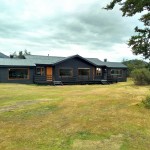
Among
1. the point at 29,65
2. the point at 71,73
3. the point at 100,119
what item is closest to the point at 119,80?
the point at 71,73

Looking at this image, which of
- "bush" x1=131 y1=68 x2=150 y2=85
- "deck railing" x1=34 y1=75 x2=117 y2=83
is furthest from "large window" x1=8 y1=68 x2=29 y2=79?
"bush" x1=131 y1=68 x2=150 y2=85

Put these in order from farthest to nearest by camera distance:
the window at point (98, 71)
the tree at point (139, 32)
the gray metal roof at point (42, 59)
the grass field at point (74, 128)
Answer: the window at point (98, 71) → the gray metal roof at point (42, 59) → the tree at point (139, 32) → the grass field at point (74, 128)

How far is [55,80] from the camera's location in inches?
1389

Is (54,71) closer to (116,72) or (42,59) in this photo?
(42,59)

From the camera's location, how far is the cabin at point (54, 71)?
1276 inches

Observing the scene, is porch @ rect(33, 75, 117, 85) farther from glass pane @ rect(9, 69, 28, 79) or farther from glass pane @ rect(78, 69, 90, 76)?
glass pane @ rect(9, 69, 28, 79)

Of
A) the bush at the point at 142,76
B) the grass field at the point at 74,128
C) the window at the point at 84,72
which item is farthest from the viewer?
the window at the point at 84,72

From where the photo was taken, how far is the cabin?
3241cm

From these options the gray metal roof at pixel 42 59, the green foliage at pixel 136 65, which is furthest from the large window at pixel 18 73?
the green foliage at pixel 136 65

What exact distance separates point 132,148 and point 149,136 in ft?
4.64

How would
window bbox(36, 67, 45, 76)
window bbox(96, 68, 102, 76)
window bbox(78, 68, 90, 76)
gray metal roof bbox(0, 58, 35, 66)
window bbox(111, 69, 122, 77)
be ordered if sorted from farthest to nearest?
window bbox(111, 69, 122, 77) → window bbox(96, 68, 102, 76) → window bbox(78, 68, 90, 76) → window bbox(36, 67, 45, 76) → gray metal roof bbox(0, 58, 35, 66)

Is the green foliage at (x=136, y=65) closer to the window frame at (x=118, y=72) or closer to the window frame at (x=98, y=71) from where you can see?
the window frame at (x=118, y=72)

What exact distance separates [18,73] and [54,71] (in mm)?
5081

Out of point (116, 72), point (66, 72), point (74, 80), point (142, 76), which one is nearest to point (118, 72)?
point (116, 72)
